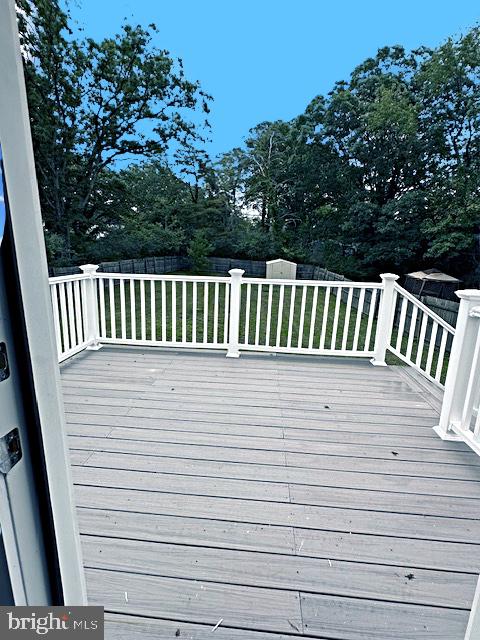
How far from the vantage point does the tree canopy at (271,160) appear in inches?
365

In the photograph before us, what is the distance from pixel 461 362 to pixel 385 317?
132 centimetres

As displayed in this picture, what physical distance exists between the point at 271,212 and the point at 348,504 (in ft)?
55.9

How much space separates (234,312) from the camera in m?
3.48

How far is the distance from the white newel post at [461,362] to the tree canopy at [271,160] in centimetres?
913

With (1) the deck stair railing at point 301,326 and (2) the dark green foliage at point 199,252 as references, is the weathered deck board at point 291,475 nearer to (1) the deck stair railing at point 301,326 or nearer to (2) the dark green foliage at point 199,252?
(1) the deck stair railing at point 301,326

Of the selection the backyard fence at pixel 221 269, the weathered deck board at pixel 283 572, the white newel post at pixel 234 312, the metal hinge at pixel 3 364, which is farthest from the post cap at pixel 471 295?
the backyard fence at pixel 221 269

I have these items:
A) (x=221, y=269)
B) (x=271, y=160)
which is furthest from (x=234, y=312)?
(x=271, y=160)

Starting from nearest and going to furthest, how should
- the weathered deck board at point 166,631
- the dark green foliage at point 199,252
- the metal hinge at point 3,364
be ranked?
the metal hinge at point 3,364 < the weathered deck board at point 166,631 < the dark green foliage at point 199,252

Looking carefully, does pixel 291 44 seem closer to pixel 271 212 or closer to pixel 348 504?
pixel 348 504

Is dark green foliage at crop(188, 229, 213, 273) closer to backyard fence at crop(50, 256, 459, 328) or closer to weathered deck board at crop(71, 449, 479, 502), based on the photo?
backyard fence at crop(50, 256, 459, 328)

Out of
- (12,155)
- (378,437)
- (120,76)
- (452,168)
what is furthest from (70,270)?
→ (452,168)

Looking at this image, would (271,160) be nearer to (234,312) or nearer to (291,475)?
(234,312)

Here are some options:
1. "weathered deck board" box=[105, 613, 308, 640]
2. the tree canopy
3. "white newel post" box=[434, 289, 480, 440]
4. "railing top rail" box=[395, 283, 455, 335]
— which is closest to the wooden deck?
"weathered deck board" box=[105, 613, 308, 640]

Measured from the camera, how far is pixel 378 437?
7.30 ft
